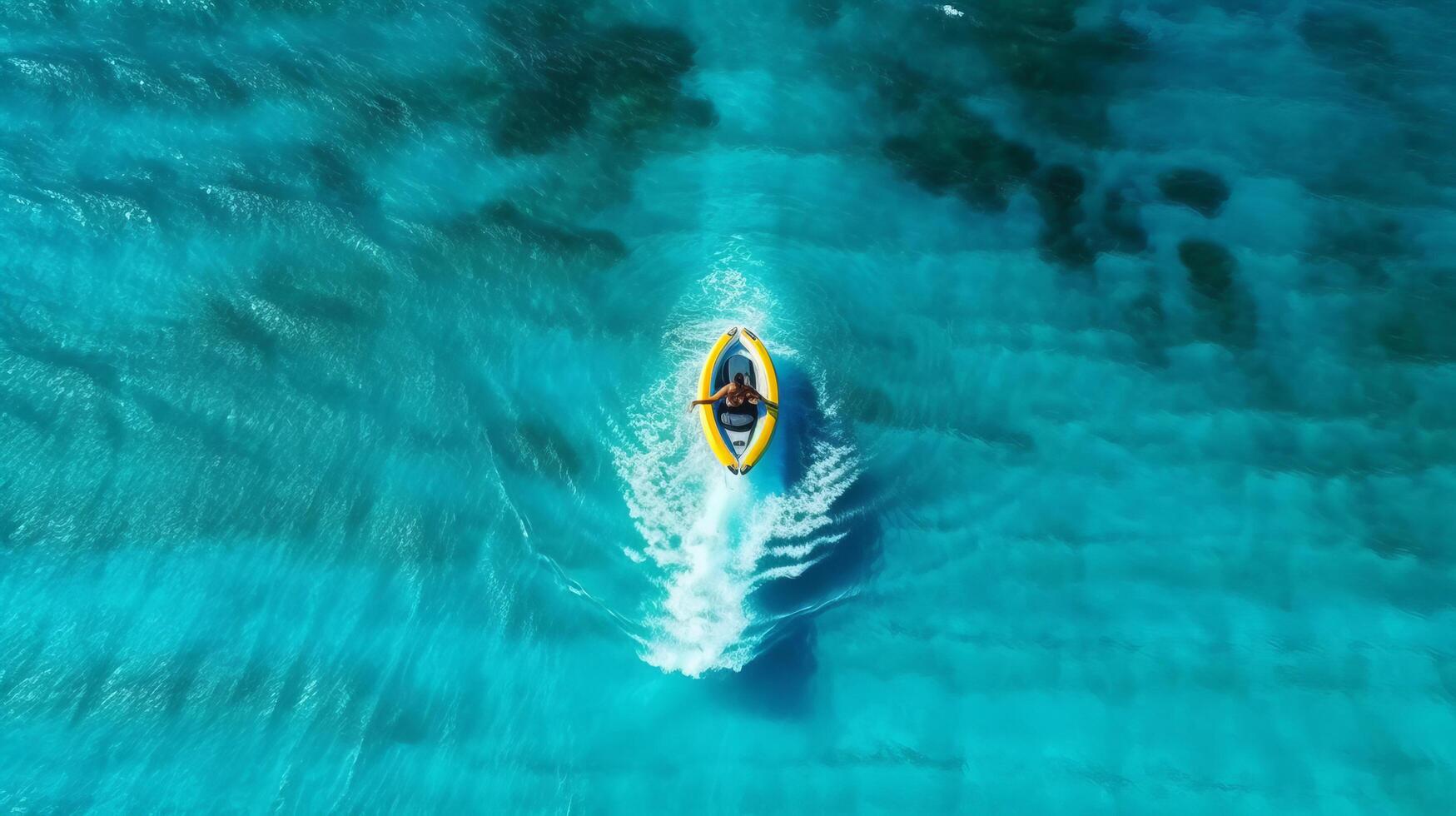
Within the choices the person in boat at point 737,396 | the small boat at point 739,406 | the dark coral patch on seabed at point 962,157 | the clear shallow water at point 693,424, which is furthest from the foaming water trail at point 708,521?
the dark coral patch on seabed at point 962,157

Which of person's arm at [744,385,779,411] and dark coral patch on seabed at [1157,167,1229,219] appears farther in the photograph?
dark coral patch on seabed at [1157,167,1229,219]

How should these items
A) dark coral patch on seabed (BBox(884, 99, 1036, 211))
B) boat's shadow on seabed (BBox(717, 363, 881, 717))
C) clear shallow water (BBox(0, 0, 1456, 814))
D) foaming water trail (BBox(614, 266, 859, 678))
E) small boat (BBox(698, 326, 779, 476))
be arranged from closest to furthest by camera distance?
clear shallow water (BBox(0, 0, 1456, 814)) < boat's shadow on seabed (BBox(717, 363, 881, 717)) < foaming water trail (BBox(614, 266, 859, 678)) < small boat (BBox(698, 326, 779, 476)) < dark coral patch on seabed (BBox(884, 99, 1036, 211))

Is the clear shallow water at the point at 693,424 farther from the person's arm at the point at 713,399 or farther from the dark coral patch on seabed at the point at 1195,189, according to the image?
the person's arm at the point at 713,399

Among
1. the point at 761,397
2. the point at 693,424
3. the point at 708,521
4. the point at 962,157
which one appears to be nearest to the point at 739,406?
the point at 761,397

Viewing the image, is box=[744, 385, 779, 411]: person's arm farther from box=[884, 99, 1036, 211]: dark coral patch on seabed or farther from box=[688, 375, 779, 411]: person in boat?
box=[884, 99, 1036, 211]: dark coral patch on seabed

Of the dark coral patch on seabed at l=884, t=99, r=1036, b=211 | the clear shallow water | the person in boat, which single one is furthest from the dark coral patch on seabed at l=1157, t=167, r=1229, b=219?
the person in boat

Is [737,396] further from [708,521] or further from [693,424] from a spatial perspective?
[708,521]
